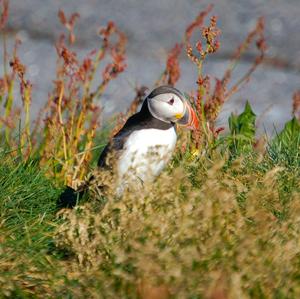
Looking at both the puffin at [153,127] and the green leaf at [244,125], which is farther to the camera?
the green leaf at [244,125]

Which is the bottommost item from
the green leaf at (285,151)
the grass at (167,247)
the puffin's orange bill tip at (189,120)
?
the grass at (167,247)

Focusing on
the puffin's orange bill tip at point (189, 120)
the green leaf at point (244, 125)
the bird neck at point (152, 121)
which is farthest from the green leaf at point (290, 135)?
the bird neck at point (152, 121)

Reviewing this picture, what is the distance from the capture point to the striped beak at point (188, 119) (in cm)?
613

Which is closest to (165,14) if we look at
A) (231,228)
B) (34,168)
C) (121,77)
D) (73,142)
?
(121,77)

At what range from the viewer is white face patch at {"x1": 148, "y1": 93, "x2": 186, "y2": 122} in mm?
6108

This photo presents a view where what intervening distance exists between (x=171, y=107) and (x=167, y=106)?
0.02m

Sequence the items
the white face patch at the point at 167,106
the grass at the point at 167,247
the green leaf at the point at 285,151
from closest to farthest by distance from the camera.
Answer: the grass at the point at 167,247, the green leaf at the point at 285,151, the white face patch at the point at 167,106

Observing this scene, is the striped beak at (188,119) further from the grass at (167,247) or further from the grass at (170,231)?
the grass at (167,247)

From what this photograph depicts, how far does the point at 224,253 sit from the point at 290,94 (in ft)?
20.8

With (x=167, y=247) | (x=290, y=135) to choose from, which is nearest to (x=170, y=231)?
(x=167, y=247)

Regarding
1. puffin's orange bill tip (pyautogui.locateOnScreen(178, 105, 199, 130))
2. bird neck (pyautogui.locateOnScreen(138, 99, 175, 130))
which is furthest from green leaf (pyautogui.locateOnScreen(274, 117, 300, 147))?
bird neck (pyautogui.locateOnScreen(138, 99, 175, 130))

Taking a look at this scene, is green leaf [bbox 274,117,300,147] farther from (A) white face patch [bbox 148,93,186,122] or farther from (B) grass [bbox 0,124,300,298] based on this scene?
(B) grass [bbox 0,124,300,298]

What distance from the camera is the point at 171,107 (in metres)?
6.11

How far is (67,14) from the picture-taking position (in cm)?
1137
